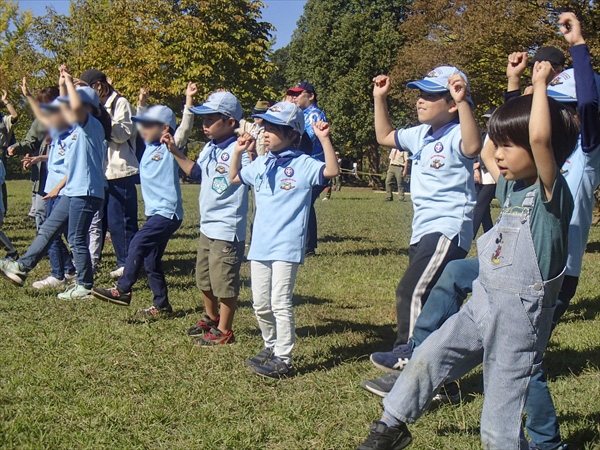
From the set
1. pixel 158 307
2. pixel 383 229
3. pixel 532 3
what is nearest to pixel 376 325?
pixel 158 307

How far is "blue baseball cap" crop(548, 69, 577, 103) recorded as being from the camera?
395 centimetres

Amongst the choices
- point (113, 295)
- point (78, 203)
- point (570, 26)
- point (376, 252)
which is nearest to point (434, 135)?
point (570, 26)

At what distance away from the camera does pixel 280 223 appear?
4754mm

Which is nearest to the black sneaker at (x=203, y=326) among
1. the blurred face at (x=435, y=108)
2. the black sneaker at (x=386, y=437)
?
the blurred face at (x=435, y=108)

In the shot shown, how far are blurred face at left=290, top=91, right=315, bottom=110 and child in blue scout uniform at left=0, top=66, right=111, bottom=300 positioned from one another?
307cm

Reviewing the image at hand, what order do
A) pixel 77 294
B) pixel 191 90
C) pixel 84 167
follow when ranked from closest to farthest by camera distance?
pixel 191 90, pixel 84 167, pixel 77 294

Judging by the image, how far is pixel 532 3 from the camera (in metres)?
20.8

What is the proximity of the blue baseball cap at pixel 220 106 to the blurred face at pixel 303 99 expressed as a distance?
3.56m

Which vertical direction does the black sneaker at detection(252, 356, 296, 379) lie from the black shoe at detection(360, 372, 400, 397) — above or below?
below

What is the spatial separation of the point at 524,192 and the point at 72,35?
2845mm

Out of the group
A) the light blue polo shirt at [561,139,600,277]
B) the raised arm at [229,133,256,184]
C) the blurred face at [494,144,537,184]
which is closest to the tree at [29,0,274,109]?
the raised arm at [229,133,256,184]

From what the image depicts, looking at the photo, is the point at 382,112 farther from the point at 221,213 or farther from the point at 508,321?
the point at 508,321

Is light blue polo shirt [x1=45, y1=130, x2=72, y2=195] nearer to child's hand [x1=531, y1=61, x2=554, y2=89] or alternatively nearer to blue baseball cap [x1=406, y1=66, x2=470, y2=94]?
blue baseball cap [x1=406, y1=66, x2=470, y2=94]

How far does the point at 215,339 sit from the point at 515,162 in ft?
10.1
